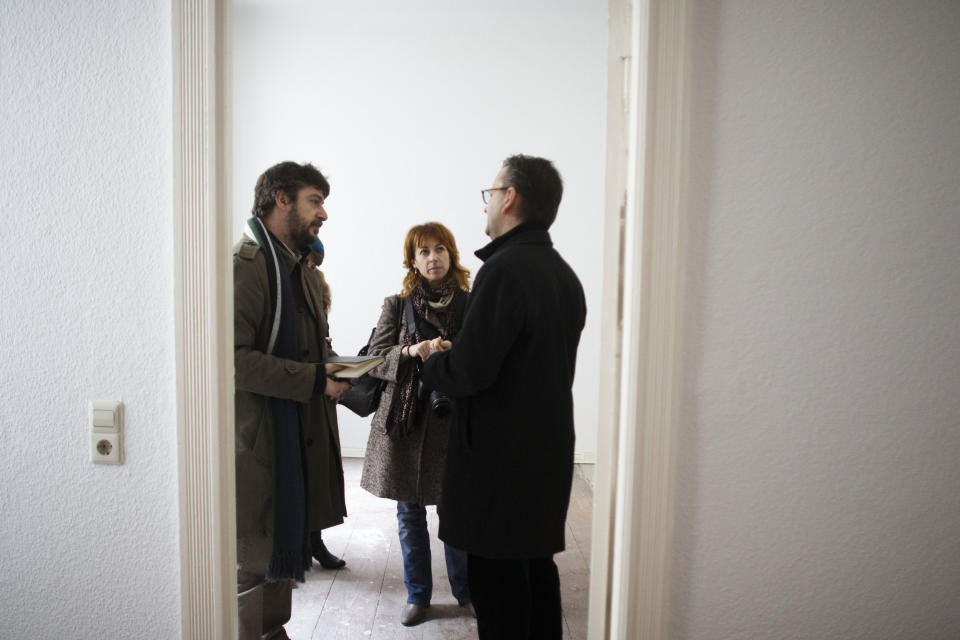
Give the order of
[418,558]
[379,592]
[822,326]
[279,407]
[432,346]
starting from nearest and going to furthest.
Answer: [822,326]
[279,407]
[432,346]
[418,558]
[379,592]

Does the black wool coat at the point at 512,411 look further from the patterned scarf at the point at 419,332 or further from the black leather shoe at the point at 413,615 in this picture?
the black leather shoe at the point at 413,615

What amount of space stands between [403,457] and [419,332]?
464 mm

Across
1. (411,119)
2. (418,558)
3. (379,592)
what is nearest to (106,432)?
(418,558)

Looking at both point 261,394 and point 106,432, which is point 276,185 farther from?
point 106,432

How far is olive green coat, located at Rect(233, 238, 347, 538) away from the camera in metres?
1.36

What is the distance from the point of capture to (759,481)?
2.70 ft

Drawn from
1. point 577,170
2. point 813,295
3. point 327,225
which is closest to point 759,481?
point 813,295

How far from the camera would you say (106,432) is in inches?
34.3

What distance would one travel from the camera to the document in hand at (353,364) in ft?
4.90

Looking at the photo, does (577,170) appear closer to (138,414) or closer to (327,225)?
(327,225)

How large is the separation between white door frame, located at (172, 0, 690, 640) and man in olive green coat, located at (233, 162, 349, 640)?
52 centimetres

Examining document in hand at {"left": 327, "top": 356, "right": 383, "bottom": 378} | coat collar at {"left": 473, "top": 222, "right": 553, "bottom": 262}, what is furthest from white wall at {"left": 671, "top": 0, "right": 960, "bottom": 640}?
Answer: document in hand at {"left": 327, "top": 356, "right": 383, "bottom": 378}

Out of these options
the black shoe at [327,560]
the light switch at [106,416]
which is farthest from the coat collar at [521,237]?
the black shoe at [327,560]

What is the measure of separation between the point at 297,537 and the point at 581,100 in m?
3.25
